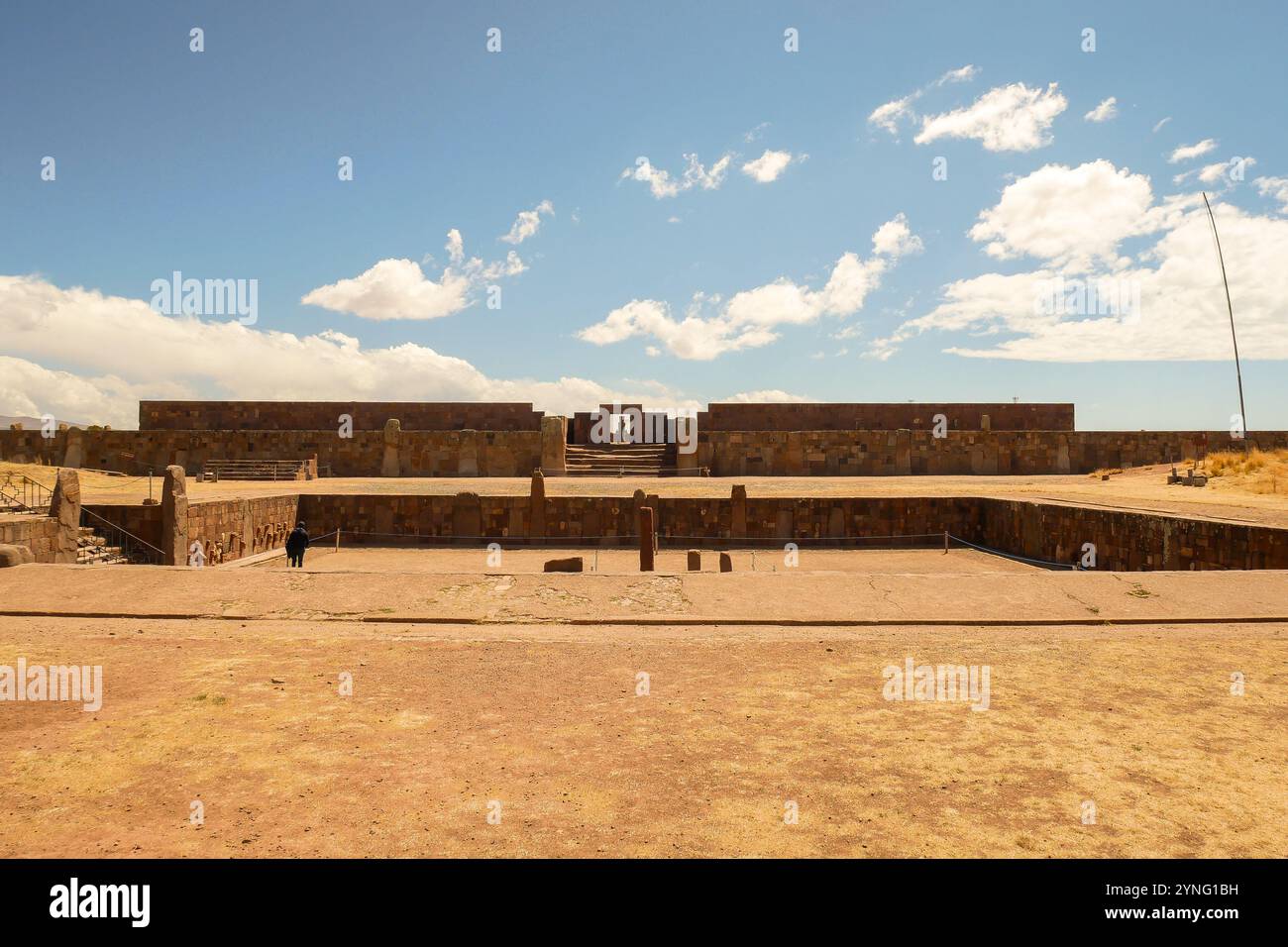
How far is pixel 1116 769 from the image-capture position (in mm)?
3336

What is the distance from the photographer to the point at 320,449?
28.1m

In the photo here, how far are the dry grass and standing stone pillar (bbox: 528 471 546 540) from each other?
1601 centimetres

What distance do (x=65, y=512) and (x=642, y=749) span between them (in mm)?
11701

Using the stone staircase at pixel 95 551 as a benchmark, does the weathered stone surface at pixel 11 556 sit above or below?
above

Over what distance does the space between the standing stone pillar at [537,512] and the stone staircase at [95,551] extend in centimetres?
773

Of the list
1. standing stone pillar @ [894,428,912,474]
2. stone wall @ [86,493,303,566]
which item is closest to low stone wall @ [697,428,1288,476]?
standing stone pillar @ [894,428,912,474]

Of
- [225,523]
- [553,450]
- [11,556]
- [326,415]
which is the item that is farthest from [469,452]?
[11,556]

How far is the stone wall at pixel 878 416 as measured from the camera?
3200cm

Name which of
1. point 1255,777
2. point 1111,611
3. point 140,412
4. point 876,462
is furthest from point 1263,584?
point 140,412

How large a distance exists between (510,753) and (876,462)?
2713cm

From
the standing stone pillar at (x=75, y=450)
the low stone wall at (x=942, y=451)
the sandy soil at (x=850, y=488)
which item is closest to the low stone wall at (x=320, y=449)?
the standing stone pillar at (x=75, y=450)

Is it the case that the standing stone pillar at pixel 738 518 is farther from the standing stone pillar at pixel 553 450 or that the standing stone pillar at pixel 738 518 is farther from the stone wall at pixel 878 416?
the stone wall at pixel 878 416
